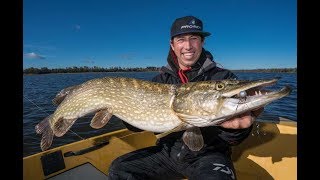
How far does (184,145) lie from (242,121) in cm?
65

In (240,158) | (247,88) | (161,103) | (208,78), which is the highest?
(208,78)

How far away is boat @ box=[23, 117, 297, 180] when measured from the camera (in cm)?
314

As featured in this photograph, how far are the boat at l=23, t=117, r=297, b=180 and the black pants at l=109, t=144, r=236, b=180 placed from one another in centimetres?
64

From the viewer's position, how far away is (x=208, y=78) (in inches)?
122

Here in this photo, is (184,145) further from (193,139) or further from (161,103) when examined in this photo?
(161,103)

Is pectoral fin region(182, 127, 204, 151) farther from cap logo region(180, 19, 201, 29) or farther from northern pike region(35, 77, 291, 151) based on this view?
cap logo region(180, 19, 201, 29)

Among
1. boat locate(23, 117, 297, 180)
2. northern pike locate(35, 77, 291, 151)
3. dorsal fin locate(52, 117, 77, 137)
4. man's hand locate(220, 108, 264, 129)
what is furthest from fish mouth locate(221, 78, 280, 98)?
dorsal fin locate(52, 117, 77, 137)

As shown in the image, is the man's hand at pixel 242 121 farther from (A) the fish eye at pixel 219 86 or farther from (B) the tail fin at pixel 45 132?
(B) the tail fin at pixel 45 132

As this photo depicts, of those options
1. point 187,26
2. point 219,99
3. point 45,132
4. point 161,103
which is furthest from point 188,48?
point 45,132

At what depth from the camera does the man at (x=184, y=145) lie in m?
2.53

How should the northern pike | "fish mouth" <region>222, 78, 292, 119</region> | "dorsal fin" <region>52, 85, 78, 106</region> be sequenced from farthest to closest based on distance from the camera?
1. "dorsal fin" <region>52, 85, 78, 106</region>
2. the northern pike
3. "fish mouth" <region>222, 78, 292, 119</region>

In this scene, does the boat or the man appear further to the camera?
the boat
